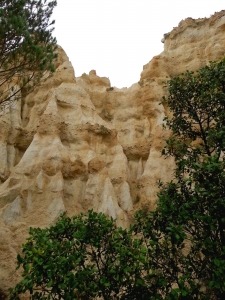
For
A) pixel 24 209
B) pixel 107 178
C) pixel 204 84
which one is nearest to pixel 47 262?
pixel 204 84

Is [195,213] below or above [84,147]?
below

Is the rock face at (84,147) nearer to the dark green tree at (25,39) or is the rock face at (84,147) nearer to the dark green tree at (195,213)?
the dark green tree at (25,39)

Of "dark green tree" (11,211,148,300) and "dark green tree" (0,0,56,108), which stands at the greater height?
"dark green tree" (0,0,56,108)

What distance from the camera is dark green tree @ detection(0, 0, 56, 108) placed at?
14508 millimetres

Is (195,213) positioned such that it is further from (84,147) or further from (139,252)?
(84,147)

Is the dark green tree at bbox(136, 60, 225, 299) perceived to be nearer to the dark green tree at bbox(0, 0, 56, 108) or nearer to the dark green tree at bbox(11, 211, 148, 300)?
the dark green tree at bbox(11, 211, 148, 300)

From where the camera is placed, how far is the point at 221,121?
1067cm

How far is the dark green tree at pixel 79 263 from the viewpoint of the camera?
8117 mm

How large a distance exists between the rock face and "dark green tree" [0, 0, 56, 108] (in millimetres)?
3226

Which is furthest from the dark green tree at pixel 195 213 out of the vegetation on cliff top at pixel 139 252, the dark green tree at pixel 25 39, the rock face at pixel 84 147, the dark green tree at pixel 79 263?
the rock face at pixel 84 147

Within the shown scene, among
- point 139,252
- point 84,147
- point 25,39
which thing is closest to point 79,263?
point 139,252

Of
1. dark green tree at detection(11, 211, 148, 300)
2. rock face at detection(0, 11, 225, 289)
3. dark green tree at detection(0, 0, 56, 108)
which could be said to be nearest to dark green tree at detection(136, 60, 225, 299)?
dark green tree at detection(11, 211, 148, 300)

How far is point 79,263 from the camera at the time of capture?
8664 mm

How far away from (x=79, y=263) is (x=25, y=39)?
10.2 m
